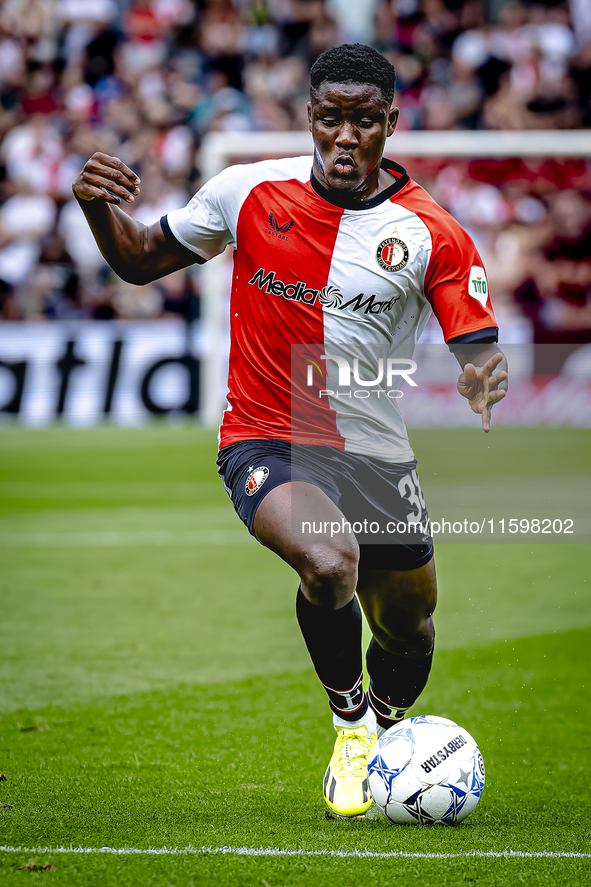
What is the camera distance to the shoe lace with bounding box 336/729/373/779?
13.8 ft

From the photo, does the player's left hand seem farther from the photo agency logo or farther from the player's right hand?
the player's right hand

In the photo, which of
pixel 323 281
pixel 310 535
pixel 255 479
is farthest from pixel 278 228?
pixel 310 535

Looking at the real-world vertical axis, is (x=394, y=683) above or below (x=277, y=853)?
above

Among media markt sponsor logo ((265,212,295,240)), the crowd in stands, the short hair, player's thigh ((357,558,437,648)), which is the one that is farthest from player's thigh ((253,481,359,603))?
the crowd in stands

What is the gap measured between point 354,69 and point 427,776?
2.46 m

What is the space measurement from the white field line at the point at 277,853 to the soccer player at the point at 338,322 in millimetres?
453

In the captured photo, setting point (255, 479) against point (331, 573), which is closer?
point (331, 573)

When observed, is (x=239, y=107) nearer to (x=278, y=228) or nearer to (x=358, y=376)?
(x=278, y=228)

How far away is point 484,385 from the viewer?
4043 millimetres

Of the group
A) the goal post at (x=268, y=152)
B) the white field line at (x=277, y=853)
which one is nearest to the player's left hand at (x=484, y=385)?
the white field line at (x=277, y=853)

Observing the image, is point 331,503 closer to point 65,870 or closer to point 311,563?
point 311,563

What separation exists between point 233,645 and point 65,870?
144 inches

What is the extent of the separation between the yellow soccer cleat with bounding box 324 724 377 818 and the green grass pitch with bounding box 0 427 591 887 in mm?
70

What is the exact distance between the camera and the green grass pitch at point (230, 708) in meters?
3.62
